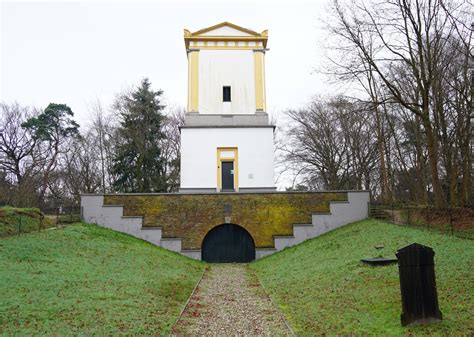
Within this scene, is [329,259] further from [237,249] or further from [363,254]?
[237,249]

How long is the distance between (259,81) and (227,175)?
20.7 feet

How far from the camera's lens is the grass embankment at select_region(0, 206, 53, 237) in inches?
612

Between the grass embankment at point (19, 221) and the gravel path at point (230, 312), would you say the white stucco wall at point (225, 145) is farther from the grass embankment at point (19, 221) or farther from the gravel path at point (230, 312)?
the gravel path at point (230, 312)

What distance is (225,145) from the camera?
25.9m

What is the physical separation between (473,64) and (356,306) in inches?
550

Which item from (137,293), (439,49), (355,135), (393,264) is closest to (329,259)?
(393,264)

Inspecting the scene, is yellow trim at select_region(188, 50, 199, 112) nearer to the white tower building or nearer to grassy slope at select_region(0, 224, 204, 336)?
the white tower building

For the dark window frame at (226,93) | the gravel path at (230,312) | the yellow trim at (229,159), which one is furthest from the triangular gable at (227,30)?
the gravel path at (230,312)

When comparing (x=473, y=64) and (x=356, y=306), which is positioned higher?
(x=473, y=64)

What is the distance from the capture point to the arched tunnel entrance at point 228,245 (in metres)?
22.1

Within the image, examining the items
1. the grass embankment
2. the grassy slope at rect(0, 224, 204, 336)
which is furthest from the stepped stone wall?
the grass embankment

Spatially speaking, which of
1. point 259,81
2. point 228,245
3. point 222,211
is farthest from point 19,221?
point 259,81

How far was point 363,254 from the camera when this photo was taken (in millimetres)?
14914

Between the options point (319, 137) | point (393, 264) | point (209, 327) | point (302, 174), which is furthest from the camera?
point (302, 174)
